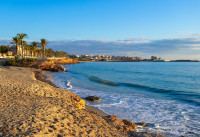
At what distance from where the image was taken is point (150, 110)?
11.1 metres

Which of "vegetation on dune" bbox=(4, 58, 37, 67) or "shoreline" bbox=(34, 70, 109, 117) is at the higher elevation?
"vegetation on dune" bbox=(4, 58, 37, 67)

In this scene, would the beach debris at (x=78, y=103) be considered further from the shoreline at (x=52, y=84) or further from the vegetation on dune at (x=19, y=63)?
the vegetation on dune at (x=19, y=63)

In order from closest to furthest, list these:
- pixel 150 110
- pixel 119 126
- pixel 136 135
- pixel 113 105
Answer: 1. pixel 136 135
2. pixel 119 126
3. pixel 150 110
4. pixel 113 105

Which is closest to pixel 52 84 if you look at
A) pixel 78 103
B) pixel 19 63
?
pixel 78 103

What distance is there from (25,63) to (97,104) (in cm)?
4188

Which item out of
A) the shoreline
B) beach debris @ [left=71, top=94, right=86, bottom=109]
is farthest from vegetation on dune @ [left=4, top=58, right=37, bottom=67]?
beach debris @ [left=71, top=94, right=86, bottom=109]

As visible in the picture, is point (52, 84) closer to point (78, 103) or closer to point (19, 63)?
point (78, 103)

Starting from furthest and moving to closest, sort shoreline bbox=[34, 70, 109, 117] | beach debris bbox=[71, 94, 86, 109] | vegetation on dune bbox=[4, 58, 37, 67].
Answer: vegetation on dune bbox=[4, 58, 37, 67], shoreline bbox=[34, 70, 109, 117], beach debris bbox=[71, 94, 86, 109]

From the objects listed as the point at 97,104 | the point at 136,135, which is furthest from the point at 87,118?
the point at 97,104

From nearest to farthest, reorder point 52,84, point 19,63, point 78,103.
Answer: point 78,103 < point 52,84 < point 19,63

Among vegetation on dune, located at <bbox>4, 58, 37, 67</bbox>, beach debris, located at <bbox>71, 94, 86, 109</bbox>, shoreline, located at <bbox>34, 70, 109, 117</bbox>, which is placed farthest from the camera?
vegetation on dune, located at <bbox>4, 58, 37, 67</bbox>

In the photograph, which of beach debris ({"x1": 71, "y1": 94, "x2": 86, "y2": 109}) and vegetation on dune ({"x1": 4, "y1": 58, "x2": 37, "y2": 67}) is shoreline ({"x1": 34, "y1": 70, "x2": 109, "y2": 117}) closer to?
beach debris ({"x1": 71, "y1": 94, "x2": 86, "y2": 109})

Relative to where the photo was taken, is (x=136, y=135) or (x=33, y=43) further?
(x=33, y=43)

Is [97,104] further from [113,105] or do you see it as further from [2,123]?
[2,123]
